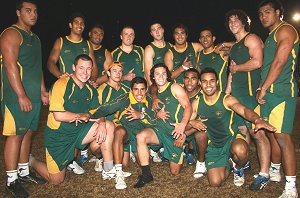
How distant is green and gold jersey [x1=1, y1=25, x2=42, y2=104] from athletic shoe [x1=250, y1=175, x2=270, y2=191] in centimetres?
342

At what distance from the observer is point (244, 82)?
187 inches

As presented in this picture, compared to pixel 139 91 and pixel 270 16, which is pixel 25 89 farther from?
pixel 270 16

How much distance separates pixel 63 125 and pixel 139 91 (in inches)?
51.6

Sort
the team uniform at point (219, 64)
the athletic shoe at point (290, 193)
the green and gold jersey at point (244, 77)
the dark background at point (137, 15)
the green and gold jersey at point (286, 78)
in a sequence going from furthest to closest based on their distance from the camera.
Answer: the dark background at point (137, 15) < the team uniform at point (219, 64) < the green and gold jersey at point (244, 77) < the green and gold jersey at point (286, 78) < the athletic shoe at point (290, 193)

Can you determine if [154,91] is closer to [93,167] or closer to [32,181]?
[93,167]

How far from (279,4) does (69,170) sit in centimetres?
425

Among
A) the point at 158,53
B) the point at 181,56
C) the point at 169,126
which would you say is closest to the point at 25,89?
the point at 169,126

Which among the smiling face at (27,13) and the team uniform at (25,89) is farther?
the smiling face at (27,13)

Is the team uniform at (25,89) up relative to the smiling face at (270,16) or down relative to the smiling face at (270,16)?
down

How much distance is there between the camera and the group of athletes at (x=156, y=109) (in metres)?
4.09

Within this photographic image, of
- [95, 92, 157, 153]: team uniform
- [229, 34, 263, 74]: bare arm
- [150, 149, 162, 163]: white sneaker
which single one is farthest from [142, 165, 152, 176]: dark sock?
[229, 34, 263, 74]: bare arm

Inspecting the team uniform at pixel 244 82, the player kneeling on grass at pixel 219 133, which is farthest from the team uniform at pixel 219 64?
the player kneeling on grass at pixel 219 133

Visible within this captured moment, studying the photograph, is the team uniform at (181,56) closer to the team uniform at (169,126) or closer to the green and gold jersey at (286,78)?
the team uniform at (169,126)

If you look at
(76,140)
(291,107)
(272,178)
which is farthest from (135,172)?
(291,107)
